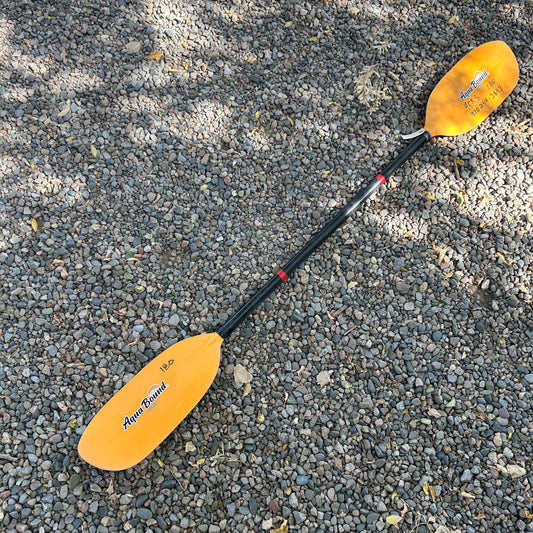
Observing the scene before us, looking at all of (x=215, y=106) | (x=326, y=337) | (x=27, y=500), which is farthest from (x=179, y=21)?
(x=27, y=500)

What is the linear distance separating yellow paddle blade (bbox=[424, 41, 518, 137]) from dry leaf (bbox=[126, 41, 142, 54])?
1.63 m

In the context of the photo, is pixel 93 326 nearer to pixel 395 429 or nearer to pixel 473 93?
pixel 395 429

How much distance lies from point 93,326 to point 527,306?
1.97 metres

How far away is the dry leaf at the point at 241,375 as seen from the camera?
233cm

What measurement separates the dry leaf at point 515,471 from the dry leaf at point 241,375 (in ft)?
3.61

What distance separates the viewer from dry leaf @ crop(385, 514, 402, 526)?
81.0 inches

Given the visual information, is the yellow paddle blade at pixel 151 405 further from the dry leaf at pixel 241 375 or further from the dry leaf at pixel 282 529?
the dry leaf at pixel 282 529

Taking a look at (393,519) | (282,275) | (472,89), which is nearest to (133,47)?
(282,275)

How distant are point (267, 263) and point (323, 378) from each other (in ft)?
1.97

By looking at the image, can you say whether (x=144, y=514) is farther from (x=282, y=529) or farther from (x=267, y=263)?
(x=267, y=263)

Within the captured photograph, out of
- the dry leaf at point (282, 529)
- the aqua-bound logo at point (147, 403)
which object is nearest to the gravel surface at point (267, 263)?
the dry leaf at point (282, 529)

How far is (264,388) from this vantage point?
2307 millimetres

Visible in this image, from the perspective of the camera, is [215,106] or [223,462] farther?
[215,106]

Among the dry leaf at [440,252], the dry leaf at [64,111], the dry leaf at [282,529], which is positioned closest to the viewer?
the dry leaf at [282,529]
